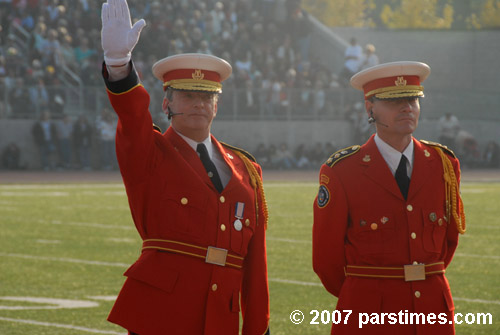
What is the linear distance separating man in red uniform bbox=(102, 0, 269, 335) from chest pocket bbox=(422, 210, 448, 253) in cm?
78

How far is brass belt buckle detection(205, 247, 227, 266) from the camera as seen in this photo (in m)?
4.64

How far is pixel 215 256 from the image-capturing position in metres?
4.65

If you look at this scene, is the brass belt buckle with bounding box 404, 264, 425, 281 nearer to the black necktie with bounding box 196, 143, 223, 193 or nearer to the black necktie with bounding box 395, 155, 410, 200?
the black necktie with bounding box 395, 155, 410, 200

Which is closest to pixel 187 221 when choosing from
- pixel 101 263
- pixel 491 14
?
pixel 101 263

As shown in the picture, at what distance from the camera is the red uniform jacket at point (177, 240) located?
4551mm

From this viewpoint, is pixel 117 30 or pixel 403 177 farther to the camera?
pixel 403 177

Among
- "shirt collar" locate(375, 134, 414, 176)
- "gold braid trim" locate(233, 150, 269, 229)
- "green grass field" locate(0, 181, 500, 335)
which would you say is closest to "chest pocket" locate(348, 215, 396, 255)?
"shirt collar" locate(375, 134, 414, 176)

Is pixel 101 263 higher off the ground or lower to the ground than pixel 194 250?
lower

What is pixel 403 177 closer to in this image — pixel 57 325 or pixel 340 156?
pixel 340 156

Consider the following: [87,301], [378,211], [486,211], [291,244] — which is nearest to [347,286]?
[378,211]

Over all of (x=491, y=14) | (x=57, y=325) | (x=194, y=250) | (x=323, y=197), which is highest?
(x=491, y=14)

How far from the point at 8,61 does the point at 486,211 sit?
49.3 feet

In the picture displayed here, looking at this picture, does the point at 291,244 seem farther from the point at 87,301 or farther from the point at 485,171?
the point at 485,171

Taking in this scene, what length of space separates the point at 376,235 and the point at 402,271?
0.20 meters
